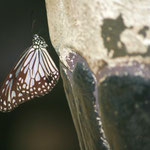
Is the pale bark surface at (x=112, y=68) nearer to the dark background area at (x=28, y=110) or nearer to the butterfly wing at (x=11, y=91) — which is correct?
the butterfly wing at (x=11, y=91)

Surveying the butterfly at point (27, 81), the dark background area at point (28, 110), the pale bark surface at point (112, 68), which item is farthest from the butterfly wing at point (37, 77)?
the dark background area at point (28, 110)

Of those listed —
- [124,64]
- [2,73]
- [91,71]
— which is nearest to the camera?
[124,64]

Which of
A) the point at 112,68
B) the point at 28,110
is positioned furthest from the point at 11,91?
the point at 28,110

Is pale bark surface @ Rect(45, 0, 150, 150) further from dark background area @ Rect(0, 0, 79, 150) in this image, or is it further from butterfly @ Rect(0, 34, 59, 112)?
dark background area @ Rect(0, 0, 79, 150)

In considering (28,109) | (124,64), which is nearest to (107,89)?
(124,64)

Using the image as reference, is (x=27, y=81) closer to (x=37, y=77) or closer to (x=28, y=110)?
(x=37, y=77)

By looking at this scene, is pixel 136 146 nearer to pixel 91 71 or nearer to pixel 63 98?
pixel 91 71

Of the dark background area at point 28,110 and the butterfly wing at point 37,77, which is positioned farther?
the dark background area at point 28,110
